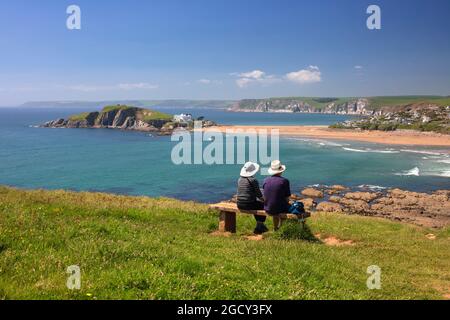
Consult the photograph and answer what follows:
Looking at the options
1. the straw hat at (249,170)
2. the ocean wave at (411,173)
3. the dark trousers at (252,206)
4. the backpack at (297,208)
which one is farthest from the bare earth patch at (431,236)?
the ocean wave at (411,173)

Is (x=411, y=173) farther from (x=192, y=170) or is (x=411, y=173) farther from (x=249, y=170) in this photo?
(x=249, y=170)

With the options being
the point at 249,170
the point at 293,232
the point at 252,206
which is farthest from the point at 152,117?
the point at 293,232

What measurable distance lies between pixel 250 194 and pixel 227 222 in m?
1.38

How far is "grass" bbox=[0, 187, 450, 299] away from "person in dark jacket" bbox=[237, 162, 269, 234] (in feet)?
3.12

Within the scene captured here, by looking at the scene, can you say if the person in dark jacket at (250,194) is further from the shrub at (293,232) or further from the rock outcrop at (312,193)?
the rock outcrop at (312,193)

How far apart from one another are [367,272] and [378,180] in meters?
51.5

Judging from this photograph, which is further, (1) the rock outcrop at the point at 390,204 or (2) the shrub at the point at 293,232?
(1) the rock outcrop at the point at 390,204

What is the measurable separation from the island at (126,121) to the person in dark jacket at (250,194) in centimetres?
15394

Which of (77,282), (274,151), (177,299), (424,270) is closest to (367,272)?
(424,270)

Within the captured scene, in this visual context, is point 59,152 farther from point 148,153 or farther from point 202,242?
point 202,242

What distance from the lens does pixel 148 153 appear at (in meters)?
93.2

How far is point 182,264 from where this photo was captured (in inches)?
311

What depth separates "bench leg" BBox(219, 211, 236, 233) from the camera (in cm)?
1427

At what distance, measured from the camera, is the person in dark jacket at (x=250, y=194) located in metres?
13.9
